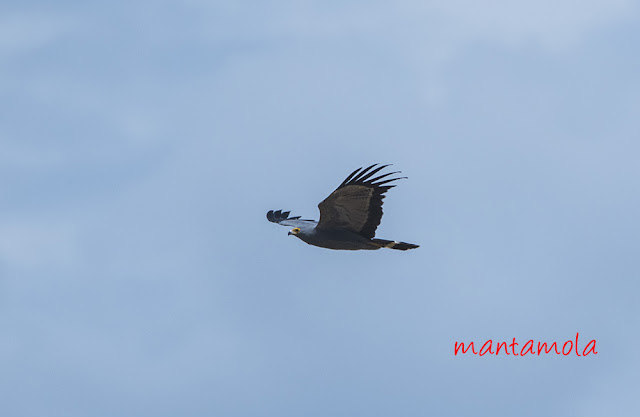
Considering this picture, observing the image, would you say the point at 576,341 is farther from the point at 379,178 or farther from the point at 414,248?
the point at 379,178

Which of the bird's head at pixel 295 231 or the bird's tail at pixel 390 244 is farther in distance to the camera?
the bird's head at pixel 295 231

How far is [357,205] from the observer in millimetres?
26562

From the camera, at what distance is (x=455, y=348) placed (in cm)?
2711

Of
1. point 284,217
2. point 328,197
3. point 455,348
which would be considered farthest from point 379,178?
point 284,217

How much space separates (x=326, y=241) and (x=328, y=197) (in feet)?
4.90

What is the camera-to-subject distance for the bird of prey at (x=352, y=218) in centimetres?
2602

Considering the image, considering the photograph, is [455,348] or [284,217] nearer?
[455,348]

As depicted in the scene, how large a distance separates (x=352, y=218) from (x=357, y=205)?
0.49 metres

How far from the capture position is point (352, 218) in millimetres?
26922

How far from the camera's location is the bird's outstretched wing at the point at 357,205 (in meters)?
26.0

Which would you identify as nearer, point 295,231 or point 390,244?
point 390,244

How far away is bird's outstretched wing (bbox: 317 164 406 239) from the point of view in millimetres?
25953

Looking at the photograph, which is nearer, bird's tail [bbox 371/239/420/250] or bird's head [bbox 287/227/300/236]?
bird's tail [bbox 371/239/420/250]

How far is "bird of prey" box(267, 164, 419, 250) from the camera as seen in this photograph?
85.4ft
